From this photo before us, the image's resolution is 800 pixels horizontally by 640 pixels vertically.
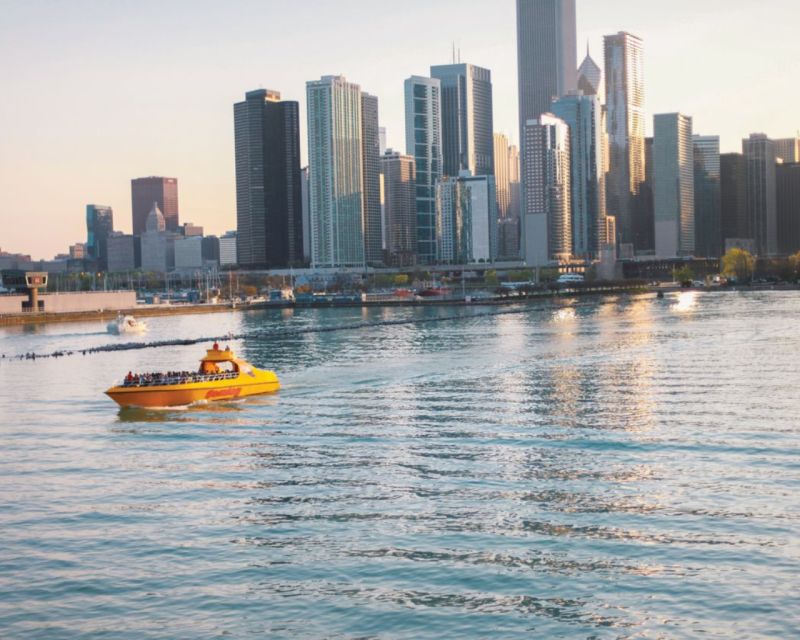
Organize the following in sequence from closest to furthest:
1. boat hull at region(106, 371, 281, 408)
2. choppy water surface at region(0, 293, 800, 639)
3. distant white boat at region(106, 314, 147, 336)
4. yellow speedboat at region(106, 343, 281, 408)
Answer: choppy water surface at region(0, 293, 800, 639) < boat hull at region(106, 371, 281, 408) < yellow speedboat at region(106, 343, 281, 408) < distant white boat at region(106, 314, 147, 336)

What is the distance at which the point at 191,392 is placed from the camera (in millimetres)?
65500

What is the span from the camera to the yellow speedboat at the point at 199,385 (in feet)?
209

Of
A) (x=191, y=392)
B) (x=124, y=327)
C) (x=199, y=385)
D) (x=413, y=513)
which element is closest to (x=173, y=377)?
(x=191, y=392)

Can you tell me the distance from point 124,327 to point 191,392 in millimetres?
96081

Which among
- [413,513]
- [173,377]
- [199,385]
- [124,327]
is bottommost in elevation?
[413,513]

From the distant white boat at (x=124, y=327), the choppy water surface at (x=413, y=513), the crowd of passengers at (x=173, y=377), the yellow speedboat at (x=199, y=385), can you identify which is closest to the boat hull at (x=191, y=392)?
the yellow speedboat at (x=199, y=385)

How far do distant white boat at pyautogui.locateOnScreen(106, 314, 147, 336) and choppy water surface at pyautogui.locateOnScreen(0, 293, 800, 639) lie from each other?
83740 millimetres

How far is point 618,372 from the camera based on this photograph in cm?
8006

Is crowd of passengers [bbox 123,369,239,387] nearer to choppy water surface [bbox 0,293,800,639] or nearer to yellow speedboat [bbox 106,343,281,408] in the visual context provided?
yellow speedboat [bbox 106,343,281,408]

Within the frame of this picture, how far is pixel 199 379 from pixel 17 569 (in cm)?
3580

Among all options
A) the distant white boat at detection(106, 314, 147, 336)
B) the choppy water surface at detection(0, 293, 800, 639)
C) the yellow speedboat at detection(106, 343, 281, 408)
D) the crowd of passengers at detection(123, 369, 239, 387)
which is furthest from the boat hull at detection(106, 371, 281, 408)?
the distant white boat at detection(106, 314, 147, 336)

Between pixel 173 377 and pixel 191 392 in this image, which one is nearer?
pixel 191 392

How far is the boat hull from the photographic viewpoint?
6362cm

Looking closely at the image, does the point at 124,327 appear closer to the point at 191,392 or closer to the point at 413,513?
the point at 191,392
